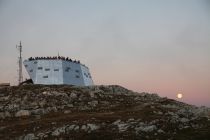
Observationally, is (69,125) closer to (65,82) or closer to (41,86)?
(41,86)

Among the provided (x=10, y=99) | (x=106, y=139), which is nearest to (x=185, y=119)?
(x=106, y=139)

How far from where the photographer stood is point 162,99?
7981 cm

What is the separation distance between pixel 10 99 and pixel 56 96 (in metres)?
8.27

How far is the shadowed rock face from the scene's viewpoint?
46.1 meters

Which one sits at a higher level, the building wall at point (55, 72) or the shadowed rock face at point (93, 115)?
the building wall at point (55, 72)

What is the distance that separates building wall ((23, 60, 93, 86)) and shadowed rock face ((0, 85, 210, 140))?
41.6 ft

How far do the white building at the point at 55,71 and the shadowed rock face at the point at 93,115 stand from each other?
41.8 feet

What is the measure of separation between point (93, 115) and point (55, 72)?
144ft

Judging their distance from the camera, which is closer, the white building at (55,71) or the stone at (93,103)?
the stone at (93,103)

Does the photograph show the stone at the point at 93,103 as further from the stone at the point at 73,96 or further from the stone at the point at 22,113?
the stone at the point at 22,113

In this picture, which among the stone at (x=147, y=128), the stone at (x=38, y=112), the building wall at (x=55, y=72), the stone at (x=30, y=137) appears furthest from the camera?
the building wall at (x=55, y=72)

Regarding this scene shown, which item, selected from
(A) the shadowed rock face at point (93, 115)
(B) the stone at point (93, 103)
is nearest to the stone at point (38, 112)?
(A) the shadowed rock face at point (93, 115)

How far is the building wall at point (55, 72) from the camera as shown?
100 m

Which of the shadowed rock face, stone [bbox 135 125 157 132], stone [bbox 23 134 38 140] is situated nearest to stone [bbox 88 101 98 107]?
the shadowed rock face
